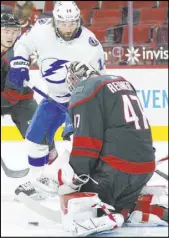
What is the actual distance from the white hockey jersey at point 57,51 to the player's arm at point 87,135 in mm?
883

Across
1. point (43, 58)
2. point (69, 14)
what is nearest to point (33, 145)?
point (43, 58)

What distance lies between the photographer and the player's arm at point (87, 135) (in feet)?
6.59

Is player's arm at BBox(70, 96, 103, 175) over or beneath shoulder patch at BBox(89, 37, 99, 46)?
beneath

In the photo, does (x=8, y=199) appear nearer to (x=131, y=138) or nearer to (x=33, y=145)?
(x=33, y=145)

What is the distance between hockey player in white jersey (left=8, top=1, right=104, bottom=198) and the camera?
288cm

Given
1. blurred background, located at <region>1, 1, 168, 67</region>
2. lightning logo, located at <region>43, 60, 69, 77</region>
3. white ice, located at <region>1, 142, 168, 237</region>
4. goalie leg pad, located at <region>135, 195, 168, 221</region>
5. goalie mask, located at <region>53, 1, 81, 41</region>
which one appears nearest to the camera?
white ice, located at <region>1, 142, 168, 237</region>

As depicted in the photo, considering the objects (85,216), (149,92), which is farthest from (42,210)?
(149,92)

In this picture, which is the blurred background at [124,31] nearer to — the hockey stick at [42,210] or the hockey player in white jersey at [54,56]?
the hockey player in white jersey at [54,56]

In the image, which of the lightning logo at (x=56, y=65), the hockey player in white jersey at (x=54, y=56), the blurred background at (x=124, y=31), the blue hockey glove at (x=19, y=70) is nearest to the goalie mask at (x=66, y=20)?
the hockey player in white jersey at (x=54, y=56)

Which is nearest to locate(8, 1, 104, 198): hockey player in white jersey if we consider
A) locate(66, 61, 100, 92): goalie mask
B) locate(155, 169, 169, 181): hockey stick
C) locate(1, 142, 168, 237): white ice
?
locate(1, 142, 168, 237): white ice

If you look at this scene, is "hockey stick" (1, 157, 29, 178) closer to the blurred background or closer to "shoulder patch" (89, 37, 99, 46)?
"shoulder patch" (89, 37, 99, 46)

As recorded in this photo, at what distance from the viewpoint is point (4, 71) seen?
3404 mm

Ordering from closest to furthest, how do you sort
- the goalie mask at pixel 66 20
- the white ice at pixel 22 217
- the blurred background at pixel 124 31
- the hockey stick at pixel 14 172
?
the white ice at pixel 22 217 < the goalie mask at pixel 66 20 < the hockey stick at pixel 14 172 < the blurred background at pixel 124 31

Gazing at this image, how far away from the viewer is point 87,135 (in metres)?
2.01
